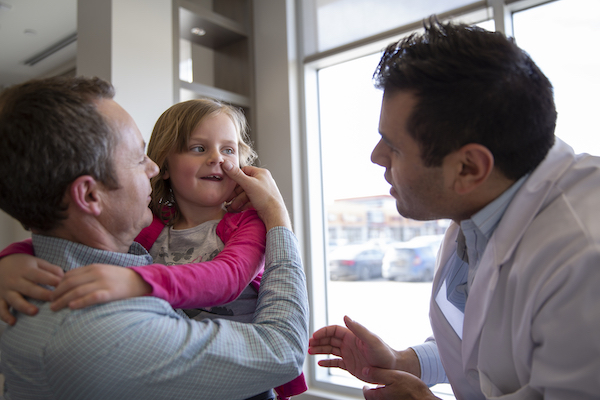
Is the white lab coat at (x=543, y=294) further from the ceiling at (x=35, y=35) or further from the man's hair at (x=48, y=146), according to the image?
the ceiling at (x=35, y=35)

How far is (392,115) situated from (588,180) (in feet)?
1.50

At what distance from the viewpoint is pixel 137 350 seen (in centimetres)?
73

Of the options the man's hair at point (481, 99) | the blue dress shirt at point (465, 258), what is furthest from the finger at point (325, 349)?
the man's hair at point (481, 99)

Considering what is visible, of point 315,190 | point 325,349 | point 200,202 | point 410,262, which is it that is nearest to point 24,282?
point 200,202

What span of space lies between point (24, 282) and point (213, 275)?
1.13 ft

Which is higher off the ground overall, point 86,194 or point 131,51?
point 131,51

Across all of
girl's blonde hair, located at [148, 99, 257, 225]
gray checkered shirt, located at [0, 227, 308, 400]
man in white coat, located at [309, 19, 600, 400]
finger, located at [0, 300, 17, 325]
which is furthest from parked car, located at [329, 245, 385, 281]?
finger, located at [0, 300, 17, 325]

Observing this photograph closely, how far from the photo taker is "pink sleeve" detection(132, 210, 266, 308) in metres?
0.82

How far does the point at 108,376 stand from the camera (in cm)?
72

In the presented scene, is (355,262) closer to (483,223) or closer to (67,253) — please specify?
(483,223)

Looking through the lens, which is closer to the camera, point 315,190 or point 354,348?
point 354,348

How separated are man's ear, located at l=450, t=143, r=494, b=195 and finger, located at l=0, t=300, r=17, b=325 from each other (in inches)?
38.8

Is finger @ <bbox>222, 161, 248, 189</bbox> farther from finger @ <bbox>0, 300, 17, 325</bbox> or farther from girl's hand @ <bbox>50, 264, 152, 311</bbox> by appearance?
finger @ <bbox>0, 300, 17, 325</bbox>

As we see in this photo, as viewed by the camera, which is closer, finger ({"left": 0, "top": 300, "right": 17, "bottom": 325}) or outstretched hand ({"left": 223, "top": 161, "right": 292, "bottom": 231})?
finger ({"left": 0, "top": 300, "right": 17, "bottom": 325})
